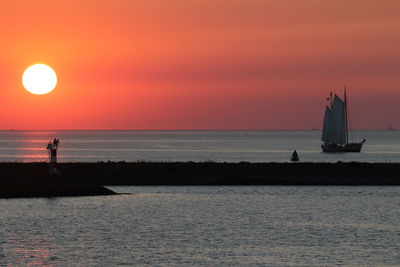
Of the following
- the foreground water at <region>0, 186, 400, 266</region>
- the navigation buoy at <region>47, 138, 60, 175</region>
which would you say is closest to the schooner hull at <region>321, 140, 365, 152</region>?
the foreground water at <region>0, 186, 400, 266</region>

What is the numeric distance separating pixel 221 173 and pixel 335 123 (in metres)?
86.8

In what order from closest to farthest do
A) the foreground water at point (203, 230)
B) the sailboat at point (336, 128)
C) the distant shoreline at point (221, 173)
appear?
the foreground water at point (203, 230)
the distant shoreline at point (221, 173)
the sailboat at point (336, 128)

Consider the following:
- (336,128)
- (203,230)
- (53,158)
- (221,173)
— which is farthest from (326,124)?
(203,230)

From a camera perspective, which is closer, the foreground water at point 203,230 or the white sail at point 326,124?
the foreground water at point 203,230

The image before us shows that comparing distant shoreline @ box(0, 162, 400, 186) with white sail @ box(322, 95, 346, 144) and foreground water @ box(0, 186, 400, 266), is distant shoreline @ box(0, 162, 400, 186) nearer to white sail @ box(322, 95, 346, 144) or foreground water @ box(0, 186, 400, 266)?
foreground water @ box(0, 186, 400, 266)

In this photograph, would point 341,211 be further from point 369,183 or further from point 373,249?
point 369,183

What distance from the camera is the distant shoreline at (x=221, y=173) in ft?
247

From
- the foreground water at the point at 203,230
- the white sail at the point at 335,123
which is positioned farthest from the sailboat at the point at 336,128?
the foreground water at the point at 203,230

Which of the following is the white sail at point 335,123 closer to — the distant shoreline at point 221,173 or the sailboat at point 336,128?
the sailboat at point 336,128

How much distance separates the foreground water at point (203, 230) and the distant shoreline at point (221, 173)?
1189 cm

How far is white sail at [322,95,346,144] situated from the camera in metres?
162

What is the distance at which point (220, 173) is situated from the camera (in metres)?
80.6

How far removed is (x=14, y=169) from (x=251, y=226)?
4169cm

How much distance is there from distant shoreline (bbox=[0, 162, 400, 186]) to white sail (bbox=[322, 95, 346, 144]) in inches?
3047
